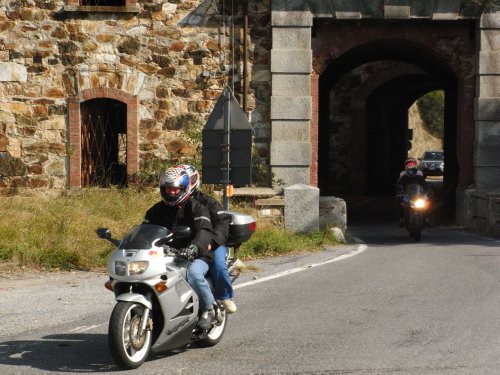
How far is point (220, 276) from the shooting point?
798 cm

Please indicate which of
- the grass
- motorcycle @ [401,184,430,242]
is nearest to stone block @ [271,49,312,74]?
the grass

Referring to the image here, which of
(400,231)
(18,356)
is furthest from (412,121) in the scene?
(18,356)

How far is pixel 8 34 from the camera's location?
19.3m

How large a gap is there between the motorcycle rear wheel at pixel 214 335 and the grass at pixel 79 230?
220 inches

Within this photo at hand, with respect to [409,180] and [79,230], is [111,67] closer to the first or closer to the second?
[79,230]

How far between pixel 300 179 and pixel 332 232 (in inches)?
60.0

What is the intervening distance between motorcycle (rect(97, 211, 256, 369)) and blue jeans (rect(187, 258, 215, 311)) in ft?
0.20

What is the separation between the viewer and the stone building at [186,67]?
19359 mm

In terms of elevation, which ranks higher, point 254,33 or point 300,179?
point 254,33

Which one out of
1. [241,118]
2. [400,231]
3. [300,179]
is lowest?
[400,231]

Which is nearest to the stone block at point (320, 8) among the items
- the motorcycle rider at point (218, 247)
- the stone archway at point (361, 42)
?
the stone archway at point (361, 42)

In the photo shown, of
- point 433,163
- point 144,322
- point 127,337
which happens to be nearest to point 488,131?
point 144,322

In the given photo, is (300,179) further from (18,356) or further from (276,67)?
(18,356)

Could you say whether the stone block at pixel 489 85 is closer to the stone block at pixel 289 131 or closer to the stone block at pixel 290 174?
the stone block at pixel 289 131
